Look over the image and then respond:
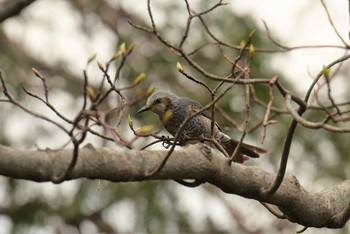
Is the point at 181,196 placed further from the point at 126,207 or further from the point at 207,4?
the point at 207,4

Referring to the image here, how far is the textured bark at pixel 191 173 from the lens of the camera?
273 cm

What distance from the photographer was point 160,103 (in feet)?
19.2

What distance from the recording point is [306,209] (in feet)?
12.4

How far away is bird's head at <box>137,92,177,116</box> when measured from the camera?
582cm

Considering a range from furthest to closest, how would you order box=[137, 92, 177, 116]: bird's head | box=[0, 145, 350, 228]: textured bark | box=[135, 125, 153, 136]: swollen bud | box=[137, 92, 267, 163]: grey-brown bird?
box=[137, 92, 177, 116]: bird's head
box=[137, 92, 267, 163]: grey-brown bird
box=[135, 125, 153, 136]: swollen bud
box=[0, 145, 350, 228]: textured bark

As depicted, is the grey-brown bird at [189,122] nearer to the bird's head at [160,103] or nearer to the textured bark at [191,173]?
the bird's head at [160,103]

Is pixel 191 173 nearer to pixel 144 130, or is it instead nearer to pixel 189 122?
pixel 144 130

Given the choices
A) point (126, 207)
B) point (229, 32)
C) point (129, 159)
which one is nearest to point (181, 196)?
point (126, 207)

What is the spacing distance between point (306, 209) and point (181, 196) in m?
4.63

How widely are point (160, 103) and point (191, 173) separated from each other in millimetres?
2679

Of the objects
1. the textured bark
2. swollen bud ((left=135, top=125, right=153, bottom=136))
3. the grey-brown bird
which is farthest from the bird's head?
swollen bud ((left=135, top=125, right=153, bottom=136))

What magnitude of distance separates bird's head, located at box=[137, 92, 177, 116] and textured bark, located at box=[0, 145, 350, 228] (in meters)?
2.01

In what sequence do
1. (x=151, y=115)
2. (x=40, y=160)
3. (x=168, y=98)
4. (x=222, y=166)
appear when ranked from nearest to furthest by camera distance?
(x=40, y=160), (x=222, y=166), (x=168, y=98), (x=151, y=115)

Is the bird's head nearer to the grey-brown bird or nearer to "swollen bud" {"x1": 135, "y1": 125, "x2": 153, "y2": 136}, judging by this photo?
the grey-brown bird
